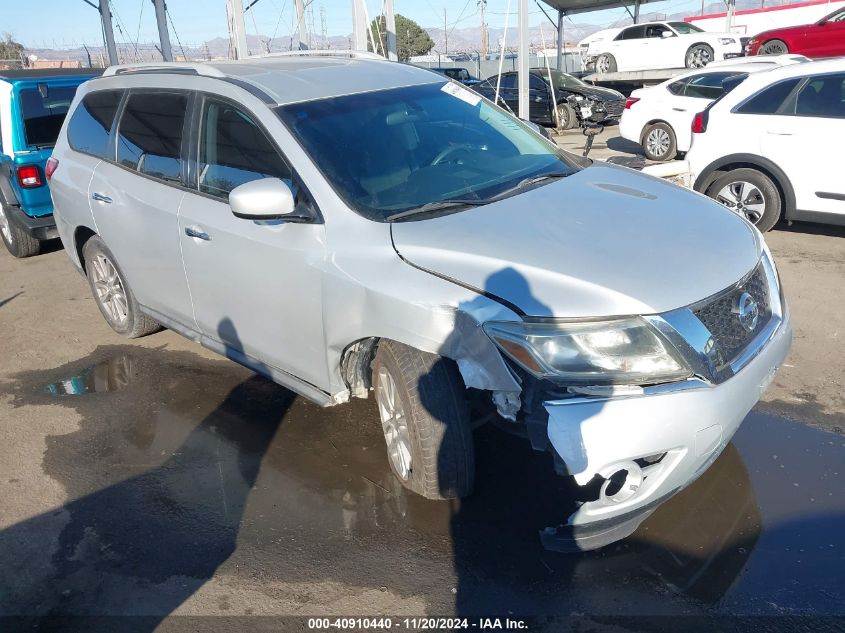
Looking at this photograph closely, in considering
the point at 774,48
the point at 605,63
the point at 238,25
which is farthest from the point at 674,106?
the point at 605,63

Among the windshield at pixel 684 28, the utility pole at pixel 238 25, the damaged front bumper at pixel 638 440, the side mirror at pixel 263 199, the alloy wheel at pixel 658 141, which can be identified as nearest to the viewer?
the damaged front bumper at pixel 638 440

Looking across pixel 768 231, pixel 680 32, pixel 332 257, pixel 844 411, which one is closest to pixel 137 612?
pixel 332 257

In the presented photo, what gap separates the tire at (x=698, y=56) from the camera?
20.4m

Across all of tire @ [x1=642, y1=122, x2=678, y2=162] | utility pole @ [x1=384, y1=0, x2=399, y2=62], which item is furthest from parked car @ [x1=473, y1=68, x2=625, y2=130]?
tire @ [x1=642, y1=122, x2=678, y2=162]

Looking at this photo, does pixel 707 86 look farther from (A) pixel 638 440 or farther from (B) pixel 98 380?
(A) pixel 638 440

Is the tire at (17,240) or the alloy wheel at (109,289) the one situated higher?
the alloy wheel at (109,289)

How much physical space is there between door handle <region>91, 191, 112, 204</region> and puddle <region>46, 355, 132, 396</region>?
1.18 meters

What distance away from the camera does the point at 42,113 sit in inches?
303

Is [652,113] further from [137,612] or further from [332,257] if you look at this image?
[137,612]

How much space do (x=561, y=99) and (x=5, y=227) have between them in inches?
514

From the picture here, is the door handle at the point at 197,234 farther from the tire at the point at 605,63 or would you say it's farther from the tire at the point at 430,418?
the tire at the point at 605,63

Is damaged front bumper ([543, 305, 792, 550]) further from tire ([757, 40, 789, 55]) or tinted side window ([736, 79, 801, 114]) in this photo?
tire ([757, 40, 789, 55])

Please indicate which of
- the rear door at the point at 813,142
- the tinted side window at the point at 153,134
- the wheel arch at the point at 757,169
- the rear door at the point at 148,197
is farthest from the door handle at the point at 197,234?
the rear door at the point at 813,142

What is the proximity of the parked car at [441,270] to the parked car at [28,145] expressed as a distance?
3.16 meters
